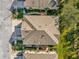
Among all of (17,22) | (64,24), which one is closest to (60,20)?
(64,24)

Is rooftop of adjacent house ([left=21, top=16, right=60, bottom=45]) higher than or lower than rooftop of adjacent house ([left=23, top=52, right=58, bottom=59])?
higher

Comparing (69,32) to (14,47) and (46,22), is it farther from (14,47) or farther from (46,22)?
(14,47)

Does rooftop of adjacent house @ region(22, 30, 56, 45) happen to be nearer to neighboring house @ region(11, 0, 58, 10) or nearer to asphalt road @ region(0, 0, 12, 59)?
asphalt road @ region(0, 0, 12, 59)

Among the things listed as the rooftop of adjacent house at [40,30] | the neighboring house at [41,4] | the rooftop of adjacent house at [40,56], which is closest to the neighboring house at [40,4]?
the neighboring house at [41,4]

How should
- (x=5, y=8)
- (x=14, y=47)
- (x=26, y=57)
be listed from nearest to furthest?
(x=26, y=57) → (x=14, y=47) → (x=5, y=8)

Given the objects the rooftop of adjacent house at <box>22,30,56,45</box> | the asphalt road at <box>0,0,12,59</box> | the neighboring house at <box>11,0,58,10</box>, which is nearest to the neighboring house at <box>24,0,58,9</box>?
the neighboring house at <box>11,0,58,10</box>

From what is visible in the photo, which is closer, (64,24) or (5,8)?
(64,24)

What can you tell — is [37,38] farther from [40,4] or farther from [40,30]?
[40,4]
